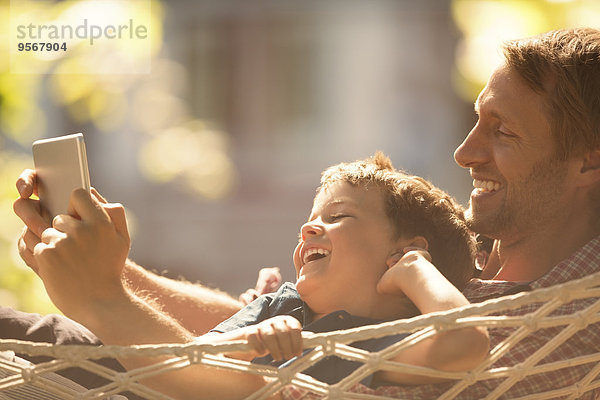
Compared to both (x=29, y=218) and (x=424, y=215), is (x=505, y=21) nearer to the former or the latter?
(x=424, y=215)

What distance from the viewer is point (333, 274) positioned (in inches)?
61.8

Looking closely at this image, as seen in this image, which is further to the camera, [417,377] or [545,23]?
[545,23]

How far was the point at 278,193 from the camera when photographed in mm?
7355

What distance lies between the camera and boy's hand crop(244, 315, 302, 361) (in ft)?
3.96

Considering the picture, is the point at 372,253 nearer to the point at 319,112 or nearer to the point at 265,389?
the point at 265,389

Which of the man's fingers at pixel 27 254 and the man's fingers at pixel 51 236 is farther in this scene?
the man's fingers at pixel 27 254

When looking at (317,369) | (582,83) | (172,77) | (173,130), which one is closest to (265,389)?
(317,369)

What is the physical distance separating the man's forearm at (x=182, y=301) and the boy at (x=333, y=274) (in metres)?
0.47

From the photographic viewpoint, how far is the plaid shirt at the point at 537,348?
133cm

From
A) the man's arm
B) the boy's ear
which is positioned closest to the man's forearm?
the man's arm

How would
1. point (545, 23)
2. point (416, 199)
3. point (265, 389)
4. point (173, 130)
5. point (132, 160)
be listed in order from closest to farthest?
point (265, 389)
point (416, 199)
point (545, 23)
point (173, 130)
point (132, 160)

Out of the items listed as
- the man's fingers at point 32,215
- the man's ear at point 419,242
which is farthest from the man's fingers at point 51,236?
the man's ear at point 419,242

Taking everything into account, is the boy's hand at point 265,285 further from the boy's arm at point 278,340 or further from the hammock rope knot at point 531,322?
the hammock rope knot at point 531,322

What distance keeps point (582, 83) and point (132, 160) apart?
5.76 metres
